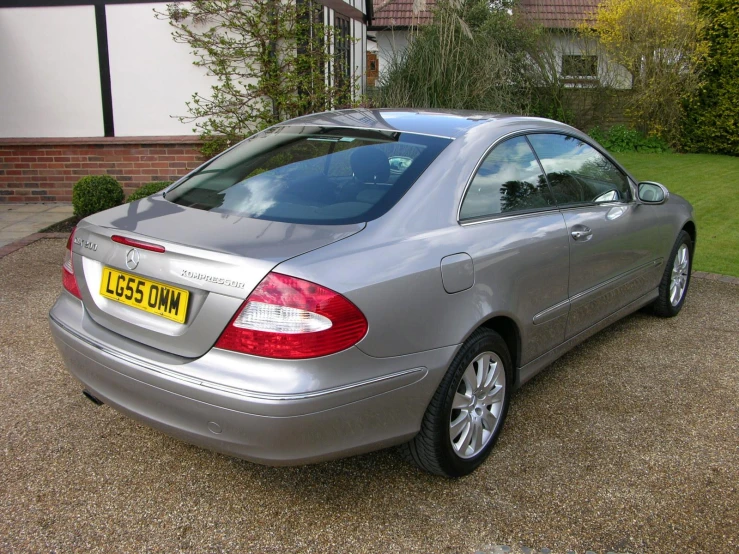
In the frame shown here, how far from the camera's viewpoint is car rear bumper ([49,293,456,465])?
228 centimetres

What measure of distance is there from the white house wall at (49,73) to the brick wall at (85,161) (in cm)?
20

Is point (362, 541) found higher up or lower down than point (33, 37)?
lower down

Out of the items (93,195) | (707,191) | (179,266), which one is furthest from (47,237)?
(707,191)

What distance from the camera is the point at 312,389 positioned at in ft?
7.48

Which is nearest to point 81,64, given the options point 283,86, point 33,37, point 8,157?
point 33,37

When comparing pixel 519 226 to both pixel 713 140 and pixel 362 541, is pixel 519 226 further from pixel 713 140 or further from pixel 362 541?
pixel 713 140

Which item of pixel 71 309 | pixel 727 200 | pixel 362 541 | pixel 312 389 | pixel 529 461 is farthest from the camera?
pixel 727 200

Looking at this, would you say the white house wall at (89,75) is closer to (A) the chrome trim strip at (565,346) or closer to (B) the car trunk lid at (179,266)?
(A) the chrome trim strip at (565,346)

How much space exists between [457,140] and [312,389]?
144cm

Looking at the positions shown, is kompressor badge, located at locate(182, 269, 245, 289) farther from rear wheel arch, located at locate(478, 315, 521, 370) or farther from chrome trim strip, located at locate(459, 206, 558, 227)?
rear wheel arch, located at locate(478, 315, 521, 370)

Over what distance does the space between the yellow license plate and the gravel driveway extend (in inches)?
32.4

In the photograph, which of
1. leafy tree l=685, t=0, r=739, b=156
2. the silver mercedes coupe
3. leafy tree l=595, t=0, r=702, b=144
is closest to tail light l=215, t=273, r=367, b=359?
the silver mercedes coupe

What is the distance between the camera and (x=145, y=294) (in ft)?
8.37

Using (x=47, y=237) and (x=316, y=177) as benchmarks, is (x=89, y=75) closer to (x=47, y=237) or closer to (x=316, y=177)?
(x=47, y=237)
